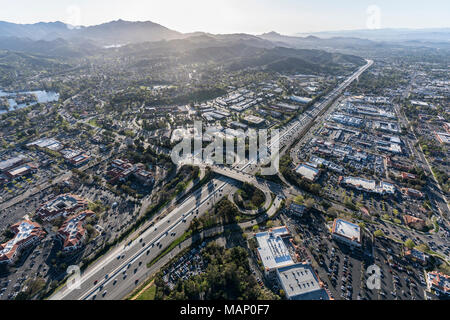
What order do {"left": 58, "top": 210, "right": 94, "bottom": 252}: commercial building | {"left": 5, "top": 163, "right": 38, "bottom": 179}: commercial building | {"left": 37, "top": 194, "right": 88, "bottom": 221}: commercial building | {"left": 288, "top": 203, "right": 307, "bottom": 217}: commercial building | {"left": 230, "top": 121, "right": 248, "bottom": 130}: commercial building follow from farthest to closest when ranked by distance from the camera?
{"left": 230, "top": 121, "right": 248, "bottom": 130}: commercial building, {"left": 5, "top": 163, "right": 38, "bottom": 179}: commercial building, {"left": 37, "top": 194, "right": 88, "bottom": 221}: commercial building, {"left": 288, "top": 203, "right": 307, "bottom": 217}: commercial building, {"left": 58, "top": 210, "right": 94, "bottom": 252}: commercial building

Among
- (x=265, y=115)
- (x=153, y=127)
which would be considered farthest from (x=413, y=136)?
(x=153, y=127)

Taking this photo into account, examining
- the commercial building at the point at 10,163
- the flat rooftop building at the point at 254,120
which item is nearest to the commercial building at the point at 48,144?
the commercial building at the point at 10,163

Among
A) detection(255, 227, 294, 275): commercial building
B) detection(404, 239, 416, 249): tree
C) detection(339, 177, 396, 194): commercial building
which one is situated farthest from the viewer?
detection(339, 177, 396, 194): commercial building

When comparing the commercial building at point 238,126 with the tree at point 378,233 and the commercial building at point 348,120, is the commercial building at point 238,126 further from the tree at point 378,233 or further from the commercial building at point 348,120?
the tree at point 378,233

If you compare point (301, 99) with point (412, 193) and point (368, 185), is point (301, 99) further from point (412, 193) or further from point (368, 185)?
point (412, 193)

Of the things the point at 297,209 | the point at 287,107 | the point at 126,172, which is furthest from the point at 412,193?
the point at 126,172

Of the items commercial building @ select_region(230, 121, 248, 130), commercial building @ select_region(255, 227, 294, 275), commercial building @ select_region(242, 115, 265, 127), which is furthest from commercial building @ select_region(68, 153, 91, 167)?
commercial building @ select_region(242, 115, 265, 127)

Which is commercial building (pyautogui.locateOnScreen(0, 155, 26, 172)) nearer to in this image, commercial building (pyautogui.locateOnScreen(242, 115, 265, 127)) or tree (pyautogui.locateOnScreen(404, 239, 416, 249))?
commercial building (pyautogui.locateOnScreen(242, 115, 265, 127))
